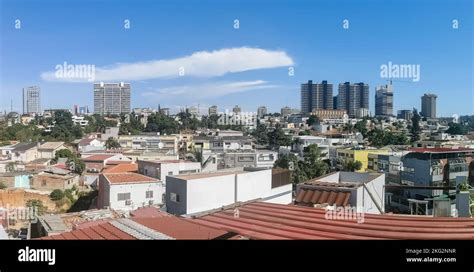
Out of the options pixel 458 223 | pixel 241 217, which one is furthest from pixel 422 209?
pixel 241 217

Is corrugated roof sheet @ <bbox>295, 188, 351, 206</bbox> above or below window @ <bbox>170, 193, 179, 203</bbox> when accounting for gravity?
above

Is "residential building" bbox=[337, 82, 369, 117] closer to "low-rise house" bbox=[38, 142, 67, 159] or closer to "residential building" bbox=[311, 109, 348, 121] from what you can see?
"residential building" bbox=[311, 109, 348, 121]

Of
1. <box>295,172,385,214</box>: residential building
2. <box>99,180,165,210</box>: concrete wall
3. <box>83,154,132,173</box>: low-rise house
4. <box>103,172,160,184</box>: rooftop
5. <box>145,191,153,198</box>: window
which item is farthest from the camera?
<box>83,154,132,173</box>: low-rise house

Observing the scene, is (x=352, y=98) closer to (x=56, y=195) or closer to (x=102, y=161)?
(x=102, y=161)

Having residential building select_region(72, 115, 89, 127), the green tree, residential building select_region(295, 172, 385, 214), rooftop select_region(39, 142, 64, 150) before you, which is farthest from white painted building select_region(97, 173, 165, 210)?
residential building select_region(72, 115, 89, 127)

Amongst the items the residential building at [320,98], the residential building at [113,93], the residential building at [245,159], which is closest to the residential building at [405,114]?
the residential building at [320,98]
